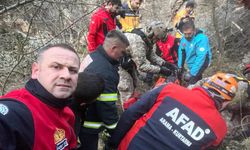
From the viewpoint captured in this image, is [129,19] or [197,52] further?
[129,19]

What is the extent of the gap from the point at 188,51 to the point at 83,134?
3270 millimetres

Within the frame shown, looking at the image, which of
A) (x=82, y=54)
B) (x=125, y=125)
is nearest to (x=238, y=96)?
(x=125, y=125)

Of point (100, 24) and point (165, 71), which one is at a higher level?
point (100, 24)

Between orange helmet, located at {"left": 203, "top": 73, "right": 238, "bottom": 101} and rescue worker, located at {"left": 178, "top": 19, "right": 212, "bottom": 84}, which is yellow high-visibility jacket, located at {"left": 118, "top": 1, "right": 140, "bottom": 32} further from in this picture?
orange helmet, located at {"left": 203, "top": 73, "right": 238, "bottom": 101}

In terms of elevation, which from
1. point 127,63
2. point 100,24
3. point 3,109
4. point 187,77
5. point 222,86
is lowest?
point 187,77

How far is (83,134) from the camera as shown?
10.4ft

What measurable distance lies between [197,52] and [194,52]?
76 mm

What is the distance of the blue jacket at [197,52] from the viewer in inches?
226

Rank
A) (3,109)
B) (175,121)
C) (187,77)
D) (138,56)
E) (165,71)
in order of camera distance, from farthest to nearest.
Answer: (187,77) < (165,71) < (138,56) < (175,121) < (3,109)

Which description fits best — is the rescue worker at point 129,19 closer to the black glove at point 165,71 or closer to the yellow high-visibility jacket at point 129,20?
the yellow high-visibility jacket at point 129,20

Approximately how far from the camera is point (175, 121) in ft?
8.08

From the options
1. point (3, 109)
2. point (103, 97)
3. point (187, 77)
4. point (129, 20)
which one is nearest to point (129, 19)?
point (129, 20)

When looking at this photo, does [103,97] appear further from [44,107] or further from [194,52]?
[194,52]

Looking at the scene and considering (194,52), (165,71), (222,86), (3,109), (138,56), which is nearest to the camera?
(3,109)
